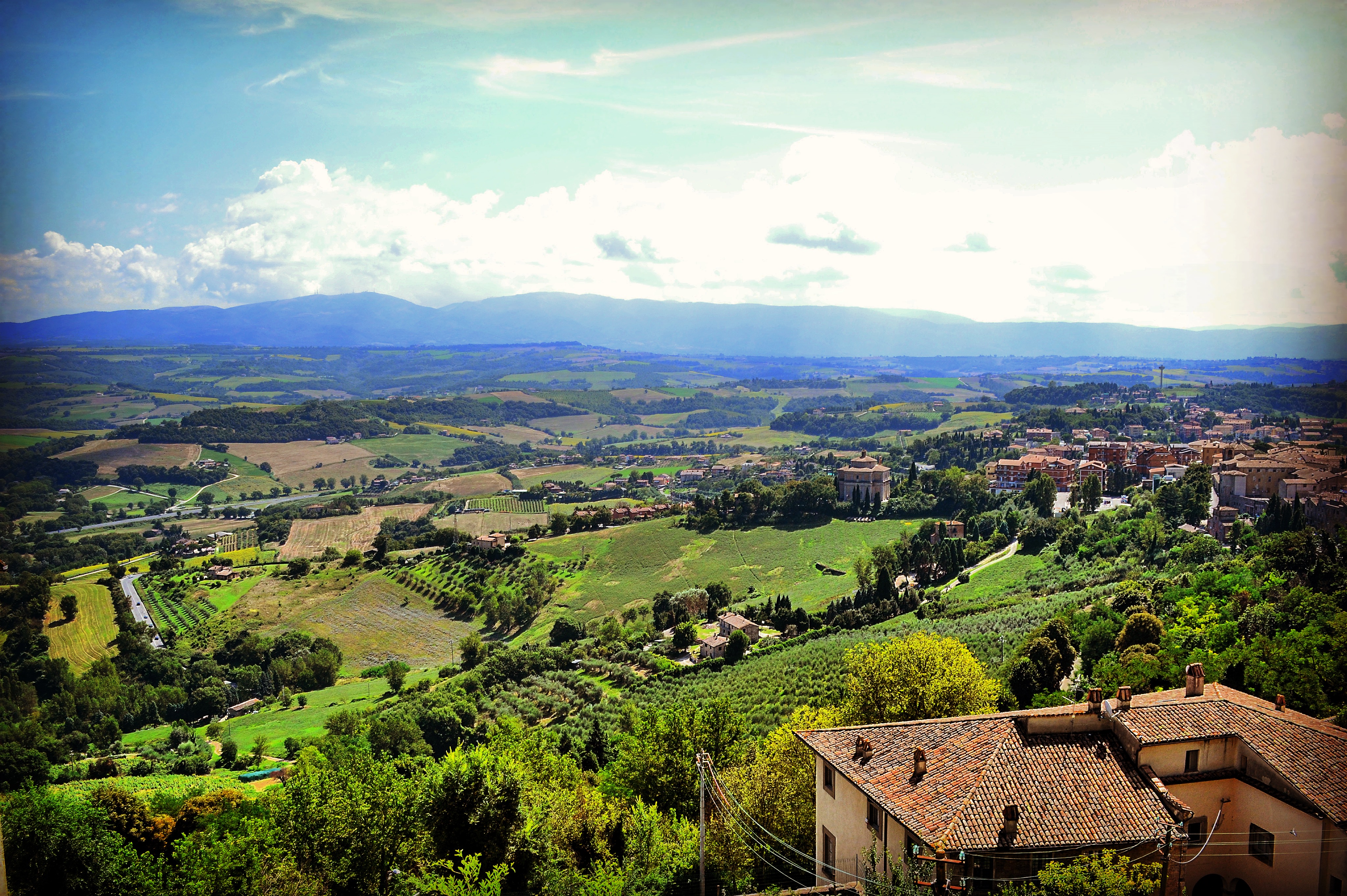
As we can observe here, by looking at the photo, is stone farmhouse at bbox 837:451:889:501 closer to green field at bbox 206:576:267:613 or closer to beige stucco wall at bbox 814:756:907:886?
green field at bbox 206:576:267:613

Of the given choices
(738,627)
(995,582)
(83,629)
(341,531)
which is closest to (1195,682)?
(995,582)

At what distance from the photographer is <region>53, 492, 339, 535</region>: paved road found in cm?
6128

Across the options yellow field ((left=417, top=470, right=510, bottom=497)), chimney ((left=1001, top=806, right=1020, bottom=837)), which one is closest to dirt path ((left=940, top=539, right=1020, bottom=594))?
chimney ((left=1001, top=806, right=1020, bottom=837))

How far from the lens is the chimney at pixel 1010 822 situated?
9.18m

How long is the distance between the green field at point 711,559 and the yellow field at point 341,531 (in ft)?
63.8

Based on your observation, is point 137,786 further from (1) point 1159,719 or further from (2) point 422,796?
(1) point 1159,719

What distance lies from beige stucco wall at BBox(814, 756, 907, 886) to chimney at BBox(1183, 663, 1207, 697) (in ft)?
19.0

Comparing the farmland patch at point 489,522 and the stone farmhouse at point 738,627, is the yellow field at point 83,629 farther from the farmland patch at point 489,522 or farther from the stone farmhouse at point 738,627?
the stone farmhouse at point 738,627

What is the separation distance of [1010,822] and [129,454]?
93913 mm

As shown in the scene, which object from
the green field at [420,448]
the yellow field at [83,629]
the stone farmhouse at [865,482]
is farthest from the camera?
the green field at [420,448]

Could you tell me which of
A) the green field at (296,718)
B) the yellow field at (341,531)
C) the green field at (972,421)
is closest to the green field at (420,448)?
the yellow field at (341,531)

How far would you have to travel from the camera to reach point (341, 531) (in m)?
75.7

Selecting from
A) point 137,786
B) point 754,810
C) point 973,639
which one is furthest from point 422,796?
point 137,786

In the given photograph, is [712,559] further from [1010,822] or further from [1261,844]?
[1010,822]
